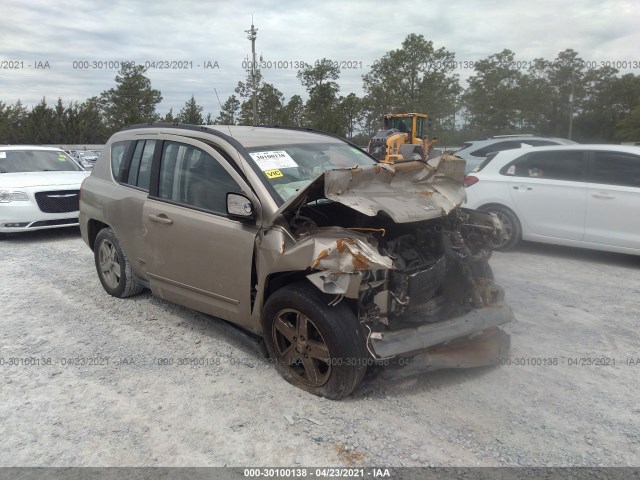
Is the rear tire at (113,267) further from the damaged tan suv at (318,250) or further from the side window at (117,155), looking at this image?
the side window at (117,155)

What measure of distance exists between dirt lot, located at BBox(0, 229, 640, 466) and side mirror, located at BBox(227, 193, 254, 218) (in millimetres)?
1216

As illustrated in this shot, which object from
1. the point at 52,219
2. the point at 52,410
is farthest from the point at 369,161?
the point at 52,219

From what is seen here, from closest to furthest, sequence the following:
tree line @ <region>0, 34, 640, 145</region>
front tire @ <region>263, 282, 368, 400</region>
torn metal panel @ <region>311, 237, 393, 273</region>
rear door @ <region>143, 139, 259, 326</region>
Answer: torn metal panel @ <region>311, 237, 393, 273</region> → front tire @ <region>263, 282, 368, 400</region> → rear door @ <region>143, 139, 259, 326</region> → tree line @ <region>0, 34, 640, 145</region>

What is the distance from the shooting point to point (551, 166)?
24.0 feet

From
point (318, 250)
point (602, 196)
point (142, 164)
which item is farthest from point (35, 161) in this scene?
point (602, 196)

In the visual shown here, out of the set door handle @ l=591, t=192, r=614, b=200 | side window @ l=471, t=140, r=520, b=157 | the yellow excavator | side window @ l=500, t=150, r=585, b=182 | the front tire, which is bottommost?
the front tire

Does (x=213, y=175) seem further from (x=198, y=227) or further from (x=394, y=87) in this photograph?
(x=394, y=87)

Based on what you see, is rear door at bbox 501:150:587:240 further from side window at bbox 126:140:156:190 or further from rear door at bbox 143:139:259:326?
side window at bbox 126:140:156:190

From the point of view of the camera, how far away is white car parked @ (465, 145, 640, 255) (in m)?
6.54

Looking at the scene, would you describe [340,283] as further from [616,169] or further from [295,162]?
[616,169]

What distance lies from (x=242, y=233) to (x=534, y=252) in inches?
214

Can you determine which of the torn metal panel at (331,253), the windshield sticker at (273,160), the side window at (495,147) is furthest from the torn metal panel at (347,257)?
the side window at (495,147)

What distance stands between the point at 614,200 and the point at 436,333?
177 inches

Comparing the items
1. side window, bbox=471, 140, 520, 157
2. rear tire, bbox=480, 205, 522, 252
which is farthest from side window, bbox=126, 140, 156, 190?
side window, bbox=471, 140, 520, 157
